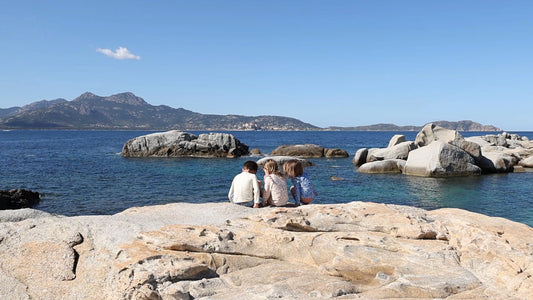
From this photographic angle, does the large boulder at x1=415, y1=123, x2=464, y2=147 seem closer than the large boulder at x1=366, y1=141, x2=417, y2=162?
No

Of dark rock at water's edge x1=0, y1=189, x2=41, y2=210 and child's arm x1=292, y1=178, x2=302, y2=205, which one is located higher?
child's arm x1=292, y1=178, x2=302, y2=205

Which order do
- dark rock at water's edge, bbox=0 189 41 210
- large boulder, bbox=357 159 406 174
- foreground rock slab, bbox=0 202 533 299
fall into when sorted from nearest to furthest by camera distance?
foreground rock slab, bbox=0 202 533 299
dark rock at water's edge, bbox=0 189 41 210
large boulder, bbox=357 159 406 174

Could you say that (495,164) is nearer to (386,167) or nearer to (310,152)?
(386,167)

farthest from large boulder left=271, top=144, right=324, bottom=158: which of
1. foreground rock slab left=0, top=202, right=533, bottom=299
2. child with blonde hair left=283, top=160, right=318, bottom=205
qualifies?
foreground rock slab left=0, top=202, right=533, bottom=299

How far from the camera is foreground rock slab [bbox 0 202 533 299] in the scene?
566 cm

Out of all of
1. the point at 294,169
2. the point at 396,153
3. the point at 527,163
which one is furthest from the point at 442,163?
the point at 294,169

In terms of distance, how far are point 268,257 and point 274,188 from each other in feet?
11.0

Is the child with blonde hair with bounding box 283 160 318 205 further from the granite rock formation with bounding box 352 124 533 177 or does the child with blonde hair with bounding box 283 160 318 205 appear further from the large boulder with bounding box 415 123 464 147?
the large boulder with bounding box 415 123 464 147

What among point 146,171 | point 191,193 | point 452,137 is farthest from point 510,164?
point 146,171

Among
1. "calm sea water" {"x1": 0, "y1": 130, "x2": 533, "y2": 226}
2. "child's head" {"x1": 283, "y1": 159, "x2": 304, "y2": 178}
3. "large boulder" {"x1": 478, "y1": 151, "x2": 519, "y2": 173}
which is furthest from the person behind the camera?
"large boulder" {"x1": 478, "y1": 151, "x2": 519, "y2": 173}

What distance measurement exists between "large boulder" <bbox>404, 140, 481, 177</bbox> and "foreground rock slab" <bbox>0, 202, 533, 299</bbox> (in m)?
25.6

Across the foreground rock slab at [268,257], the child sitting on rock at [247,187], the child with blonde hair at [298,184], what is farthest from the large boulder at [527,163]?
the child sitting on rock at [247,187]

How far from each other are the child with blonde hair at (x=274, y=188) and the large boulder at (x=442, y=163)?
1014 inches

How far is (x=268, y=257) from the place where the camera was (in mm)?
6641
